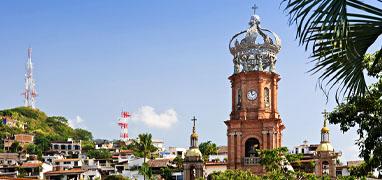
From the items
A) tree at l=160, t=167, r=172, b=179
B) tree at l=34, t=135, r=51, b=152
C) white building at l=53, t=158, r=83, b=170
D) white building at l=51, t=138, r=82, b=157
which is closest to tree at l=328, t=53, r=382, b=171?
tree at l=160, t=167, r=172, b=179

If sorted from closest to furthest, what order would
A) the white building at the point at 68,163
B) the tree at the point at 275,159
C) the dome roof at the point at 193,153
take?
the tree at the point at 275,159 < the dome roof at the point at 193,153 < the white building at the point at 68,163

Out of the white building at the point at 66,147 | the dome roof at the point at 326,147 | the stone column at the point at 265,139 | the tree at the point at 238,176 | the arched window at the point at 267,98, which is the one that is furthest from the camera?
the white building at the point at 66,147

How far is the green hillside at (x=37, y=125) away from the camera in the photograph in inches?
5989

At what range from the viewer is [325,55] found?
244 inches

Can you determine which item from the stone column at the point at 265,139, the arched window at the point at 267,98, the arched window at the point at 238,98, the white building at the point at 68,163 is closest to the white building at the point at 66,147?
the white building at the point at 68,163

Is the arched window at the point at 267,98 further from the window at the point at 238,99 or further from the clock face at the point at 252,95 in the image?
the window at the point at 238,99

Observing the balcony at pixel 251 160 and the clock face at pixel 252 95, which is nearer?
the balcony at pixel 251 160

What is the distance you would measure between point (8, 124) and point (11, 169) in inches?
2674

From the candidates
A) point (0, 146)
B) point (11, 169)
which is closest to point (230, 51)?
point (11, 169)

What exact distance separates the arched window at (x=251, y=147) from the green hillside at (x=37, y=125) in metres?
101

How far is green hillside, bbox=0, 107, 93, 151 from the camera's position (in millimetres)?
152125

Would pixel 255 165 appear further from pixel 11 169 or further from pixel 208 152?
pixel 11 169

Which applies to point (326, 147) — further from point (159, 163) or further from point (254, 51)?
point (159, 163)

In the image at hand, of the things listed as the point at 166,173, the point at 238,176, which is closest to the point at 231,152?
the point at 238,176
